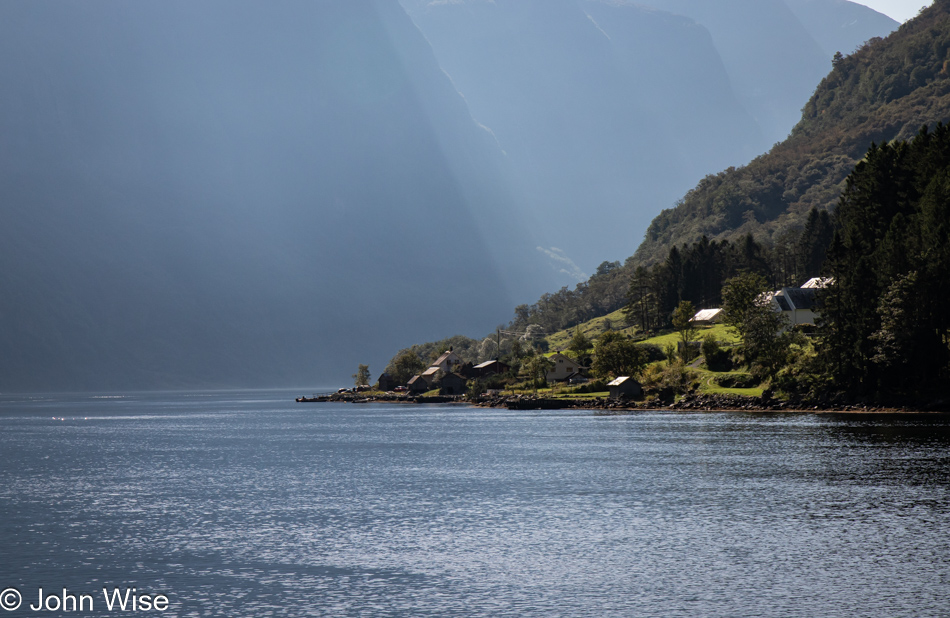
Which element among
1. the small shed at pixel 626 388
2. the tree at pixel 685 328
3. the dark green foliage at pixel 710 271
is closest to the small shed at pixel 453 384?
the dark green foliage at pixel 710 271

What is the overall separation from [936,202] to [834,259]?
1259 centimetres

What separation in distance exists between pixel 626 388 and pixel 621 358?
25.4ft

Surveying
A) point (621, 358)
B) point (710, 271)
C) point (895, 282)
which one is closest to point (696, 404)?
point (621, 358)

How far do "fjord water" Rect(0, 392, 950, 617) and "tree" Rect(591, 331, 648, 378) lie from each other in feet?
189

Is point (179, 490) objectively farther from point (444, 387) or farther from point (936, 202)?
point (444, 387)

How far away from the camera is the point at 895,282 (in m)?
86.6

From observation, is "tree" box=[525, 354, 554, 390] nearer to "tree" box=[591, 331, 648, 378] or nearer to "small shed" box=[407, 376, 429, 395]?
"tree" box=[591, 331, 648, 378]

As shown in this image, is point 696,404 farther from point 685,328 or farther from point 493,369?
point 493,369

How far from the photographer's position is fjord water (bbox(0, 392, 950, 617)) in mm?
26047

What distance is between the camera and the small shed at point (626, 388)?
128m

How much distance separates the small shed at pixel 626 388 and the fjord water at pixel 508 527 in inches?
2030

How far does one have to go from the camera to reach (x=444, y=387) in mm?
189125

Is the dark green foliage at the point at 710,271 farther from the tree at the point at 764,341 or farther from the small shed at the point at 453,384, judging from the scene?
the tree at the point at 764,341

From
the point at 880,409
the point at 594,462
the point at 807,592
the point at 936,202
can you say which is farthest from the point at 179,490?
the point at 936,202
